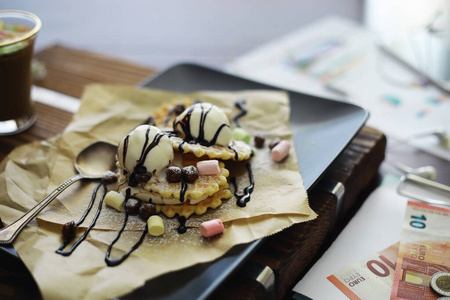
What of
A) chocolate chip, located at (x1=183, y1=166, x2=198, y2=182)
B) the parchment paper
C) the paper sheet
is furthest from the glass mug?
the paper sheet

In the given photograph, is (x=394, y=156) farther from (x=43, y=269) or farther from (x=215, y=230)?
(x=43, y=269)

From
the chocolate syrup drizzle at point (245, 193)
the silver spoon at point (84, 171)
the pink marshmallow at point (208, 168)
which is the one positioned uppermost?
the pink marshmallow at point (208, 168)

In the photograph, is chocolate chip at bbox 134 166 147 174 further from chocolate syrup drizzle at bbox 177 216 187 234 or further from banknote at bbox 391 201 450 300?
banknote at bbox 391 201 450 300

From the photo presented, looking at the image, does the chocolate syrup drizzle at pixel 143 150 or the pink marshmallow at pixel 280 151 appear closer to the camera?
the chocolate syrup drizzle at pixel 143 150

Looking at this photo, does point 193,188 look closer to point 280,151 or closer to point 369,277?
point 280,151

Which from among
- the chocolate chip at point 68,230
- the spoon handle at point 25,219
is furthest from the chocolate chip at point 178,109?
the chocolate chip at point 68,230

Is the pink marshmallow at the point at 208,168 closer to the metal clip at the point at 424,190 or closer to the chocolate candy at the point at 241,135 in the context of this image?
the chocolate candy at the point at 241,135
